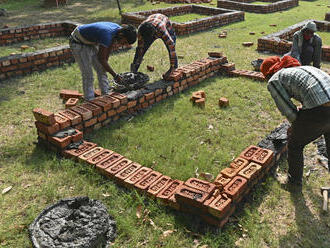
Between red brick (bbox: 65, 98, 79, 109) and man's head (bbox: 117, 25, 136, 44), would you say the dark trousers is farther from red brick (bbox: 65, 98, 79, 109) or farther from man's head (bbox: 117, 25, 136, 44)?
red brick (bbox: 65, 98, 79, 109)

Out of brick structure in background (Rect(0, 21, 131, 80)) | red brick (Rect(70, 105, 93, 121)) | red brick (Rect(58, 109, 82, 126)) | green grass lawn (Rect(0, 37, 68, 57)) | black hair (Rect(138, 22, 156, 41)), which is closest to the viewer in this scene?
red brick (Rect(58, 109, 82, 126))

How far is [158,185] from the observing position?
3467 mm

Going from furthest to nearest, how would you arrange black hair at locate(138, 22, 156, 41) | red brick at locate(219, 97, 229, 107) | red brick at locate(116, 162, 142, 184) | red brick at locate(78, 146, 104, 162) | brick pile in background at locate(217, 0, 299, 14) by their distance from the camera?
brick pile in background at locate(217, 0, 299, 14), black hair at locate(138, 22, 156, 41), red brick at locate(219, 97, 229, 107), red brick at locate(78, 146, 104, 162), red brick at locate(116, 162, 142, 184)

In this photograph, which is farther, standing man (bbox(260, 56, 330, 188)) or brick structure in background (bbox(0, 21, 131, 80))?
brick structure in background (bbox(0, 21, 131, 80))

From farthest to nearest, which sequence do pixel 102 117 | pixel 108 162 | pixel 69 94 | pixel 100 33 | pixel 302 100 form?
1. pixel 69 94
2. pixel 102 117
3. pixel 100 33
4. pixel 108 162
5. pixel 302 100

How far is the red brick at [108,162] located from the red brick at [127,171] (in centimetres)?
21

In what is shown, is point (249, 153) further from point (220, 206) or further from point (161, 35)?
point (161, 35)

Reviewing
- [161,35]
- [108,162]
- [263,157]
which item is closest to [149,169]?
[108,162]

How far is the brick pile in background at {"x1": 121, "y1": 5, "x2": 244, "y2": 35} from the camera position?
10.5 meters

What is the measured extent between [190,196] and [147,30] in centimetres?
358

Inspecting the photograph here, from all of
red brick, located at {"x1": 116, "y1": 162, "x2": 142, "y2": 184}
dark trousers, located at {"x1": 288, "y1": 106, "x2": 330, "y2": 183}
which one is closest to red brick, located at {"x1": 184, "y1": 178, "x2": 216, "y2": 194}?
red brick, located at {"x1": 116, "y1": 162, "x2": 142, "y2": 184}

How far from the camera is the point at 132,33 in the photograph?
459 centimetres

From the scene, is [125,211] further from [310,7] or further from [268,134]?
[310,7]

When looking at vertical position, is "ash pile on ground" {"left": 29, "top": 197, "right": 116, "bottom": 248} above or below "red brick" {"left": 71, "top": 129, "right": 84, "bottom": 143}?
below
